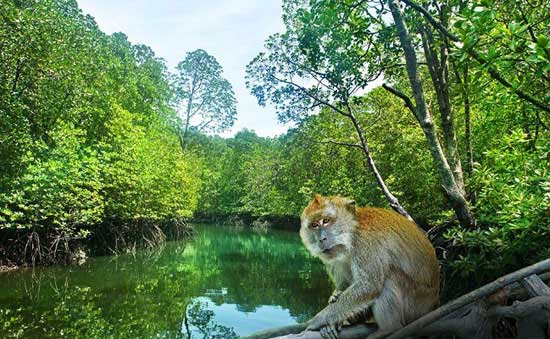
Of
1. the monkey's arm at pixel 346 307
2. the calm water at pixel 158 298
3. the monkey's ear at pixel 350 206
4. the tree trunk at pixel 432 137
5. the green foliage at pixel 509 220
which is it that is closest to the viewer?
the monkey's arm at pixel 346 307

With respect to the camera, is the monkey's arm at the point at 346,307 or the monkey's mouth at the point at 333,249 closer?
the monkey's arm at the point at 346,307

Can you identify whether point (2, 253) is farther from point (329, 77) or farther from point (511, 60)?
point (511, 60)

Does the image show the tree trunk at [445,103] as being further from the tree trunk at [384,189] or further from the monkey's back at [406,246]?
the monkey's back at [406,246]

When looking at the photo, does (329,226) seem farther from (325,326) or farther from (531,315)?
(531,315)

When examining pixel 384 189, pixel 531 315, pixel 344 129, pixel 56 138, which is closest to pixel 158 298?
pixel 56 138

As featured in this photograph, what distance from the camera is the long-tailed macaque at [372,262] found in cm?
277

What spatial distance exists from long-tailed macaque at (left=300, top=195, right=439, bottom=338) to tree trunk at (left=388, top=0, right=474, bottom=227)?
8.92 feet

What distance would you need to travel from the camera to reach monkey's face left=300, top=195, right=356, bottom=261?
288cm

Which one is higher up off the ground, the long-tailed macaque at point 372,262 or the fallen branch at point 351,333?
the long-tailed macaque at point 372,262

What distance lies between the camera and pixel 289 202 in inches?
1193

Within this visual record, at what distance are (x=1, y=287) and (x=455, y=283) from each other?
1200 centimetres

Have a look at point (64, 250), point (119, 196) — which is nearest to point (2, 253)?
point (64, 250)

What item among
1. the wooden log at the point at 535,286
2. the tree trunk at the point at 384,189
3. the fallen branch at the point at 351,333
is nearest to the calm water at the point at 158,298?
the tree trunk at the point at 384,189

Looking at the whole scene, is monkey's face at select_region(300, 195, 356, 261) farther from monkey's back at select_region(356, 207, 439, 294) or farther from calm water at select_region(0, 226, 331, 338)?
calm water at select_region(0, 226, 331, 338)
